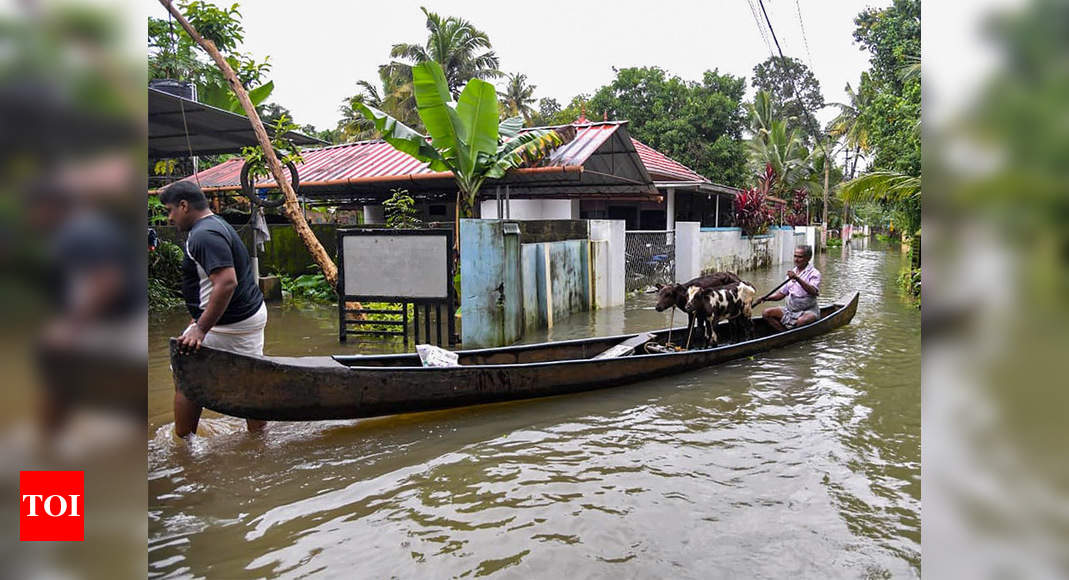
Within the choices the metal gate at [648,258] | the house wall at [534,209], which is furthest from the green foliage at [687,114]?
the metal gate at [648,258]

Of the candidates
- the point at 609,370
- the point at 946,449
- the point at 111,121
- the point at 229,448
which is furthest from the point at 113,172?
the point at 609,370

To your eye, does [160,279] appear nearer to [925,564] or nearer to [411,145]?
[411,145]

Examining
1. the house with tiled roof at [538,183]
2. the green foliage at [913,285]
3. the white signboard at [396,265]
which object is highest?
the house with tiled roof at [538,183]

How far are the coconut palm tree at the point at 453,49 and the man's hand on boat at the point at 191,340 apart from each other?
923 inches

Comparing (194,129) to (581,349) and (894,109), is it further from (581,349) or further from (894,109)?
(894,109)

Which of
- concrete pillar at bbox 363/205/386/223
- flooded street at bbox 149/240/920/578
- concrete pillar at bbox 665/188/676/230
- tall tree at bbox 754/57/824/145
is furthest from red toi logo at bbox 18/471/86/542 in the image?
tall tree at bbox 754/57/824/145

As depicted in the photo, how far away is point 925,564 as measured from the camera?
2.90ft

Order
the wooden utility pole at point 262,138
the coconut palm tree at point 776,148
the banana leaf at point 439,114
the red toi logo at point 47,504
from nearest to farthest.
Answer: the red toi logo at point 47,504 → the banana leaf at point 439,114 → the wooden utility pole at point 262,138 → the coconut palm tree at point 776,148

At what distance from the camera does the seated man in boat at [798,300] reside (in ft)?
29.5

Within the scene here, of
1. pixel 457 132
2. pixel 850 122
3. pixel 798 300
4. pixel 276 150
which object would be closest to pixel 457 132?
pixel 457 132

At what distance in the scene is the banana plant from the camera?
31.0 ft

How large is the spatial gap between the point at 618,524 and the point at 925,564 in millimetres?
3358

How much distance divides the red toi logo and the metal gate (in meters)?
13.5

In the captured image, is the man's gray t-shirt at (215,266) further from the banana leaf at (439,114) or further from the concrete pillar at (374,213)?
the concrete pillar at (374,213)
